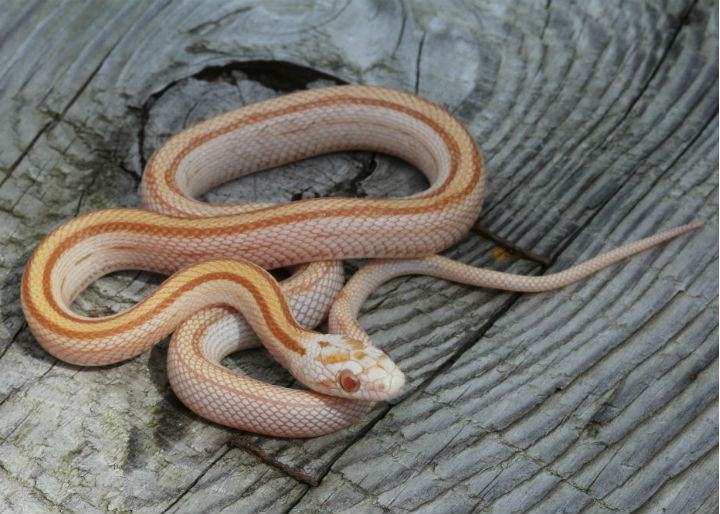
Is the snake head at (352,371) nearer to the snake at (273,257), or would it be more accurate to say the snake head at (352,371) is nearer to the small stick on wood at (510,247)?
the snake at (273,257)

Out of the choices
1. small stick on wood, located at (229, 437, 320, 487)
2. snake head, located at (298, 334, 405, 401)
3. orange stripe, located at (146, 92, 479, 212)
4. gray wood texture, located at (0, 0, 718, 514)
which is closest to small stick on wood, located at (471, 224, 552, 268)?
gray wood texture, located at (0, 0, 718, 514)

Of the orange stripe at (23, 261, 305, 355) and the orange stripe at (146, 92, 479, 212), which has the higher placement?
the orange stripe at (146, 92, 479, 212)

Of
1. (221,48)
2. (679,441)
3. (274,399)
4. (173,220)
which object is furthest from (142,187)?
(679,441)

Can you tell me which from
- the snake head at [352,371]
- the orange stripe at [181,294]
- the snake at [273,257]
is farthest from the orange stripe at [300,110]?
the snake head at [352,371]

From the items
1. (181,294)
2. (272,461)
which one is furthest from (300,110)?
(272,461)

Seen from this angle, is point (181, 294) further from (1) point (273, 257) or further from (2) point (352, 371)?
(2) point (352, 371)

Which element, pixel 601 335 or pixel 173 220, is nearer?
pixel 601 335

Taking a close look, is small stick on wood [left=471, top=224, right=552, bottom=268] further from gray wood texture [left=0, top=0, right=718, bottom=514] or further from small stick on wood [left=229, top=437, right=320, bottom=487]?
small stick on wood [left=229, top=437, right=320, bottom=487]

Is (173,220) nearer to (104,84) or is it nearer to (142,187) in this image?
(142,187)
